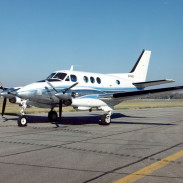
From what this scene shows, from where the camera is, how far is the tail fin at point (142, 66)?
24436 mm

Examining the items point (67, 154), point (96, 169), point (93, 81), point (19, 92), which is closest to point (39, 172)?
point (96, 169)

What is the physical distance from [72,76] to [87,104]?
239cm

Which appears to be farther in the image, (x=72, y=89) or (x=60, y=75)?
(x=60, y=75)

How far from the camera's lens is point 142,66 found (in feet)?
82.0

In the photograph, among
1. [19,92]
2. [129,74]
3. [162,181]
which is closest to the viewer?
[162,181]

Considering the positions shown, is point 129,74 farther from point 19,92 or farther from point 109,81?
point 19,92

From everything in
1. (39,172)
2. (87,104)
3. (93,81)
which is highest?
(93,81)

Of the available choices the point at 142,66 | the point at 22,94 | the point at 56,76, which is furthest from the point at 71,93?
the point at 142,66

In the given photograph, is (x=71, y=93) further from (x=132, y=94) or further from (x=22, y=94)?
(x=132, y=94)

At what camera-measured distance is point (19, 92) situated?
14.6 m

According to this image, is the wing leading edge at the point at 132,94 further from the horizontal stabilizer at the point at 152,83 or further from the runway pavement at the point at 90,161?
the runway pavement at the point at 90,161

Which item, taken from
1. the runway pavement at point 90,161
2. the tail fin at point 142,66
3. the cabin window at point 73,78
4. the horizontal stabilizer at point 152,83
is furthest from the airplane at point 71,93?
the runway pavement at point 90,161

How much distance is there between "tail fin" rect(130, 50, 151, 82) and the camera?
24436mm

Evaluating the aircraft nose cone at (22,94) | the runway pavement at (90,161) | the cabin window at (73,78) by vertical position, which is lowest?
the runway pavement at (90,161)
